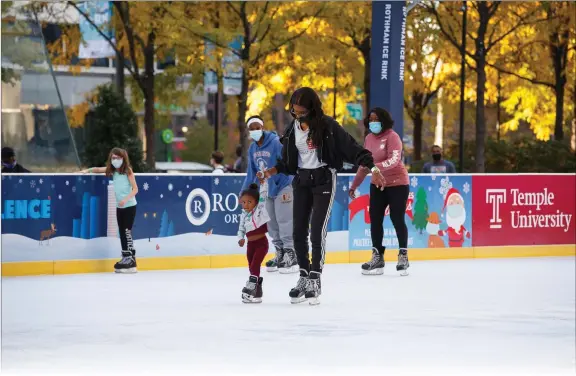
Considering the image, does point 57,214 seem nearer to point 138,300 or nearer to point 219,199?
point 219,199

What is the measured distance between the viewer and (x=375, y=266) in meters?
13.8

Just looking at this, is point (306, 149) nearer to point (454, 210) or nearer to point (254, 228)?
point (254, 228)

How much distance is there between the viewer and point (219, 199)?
15.4 m

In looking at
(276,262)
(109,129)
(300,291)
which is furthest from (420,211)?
(109,129)

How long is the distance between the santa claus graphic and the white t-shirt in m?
7.07

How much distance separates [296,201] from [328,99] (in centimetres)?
2785

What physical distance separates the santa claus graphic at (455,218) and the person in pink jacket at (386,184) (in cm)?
317

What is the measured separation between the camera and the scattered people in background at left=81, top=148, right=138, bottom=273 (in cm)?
1427

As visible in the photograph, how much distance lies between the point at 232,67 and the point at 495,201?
10.7 metres

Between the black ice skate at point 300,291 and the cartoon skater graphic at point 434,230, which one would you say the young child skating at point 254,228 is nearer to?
the black ice skate at point 300,291

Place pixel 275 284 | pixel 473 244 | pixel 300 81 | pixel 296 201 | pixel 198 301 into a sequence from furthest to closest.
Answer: pixel 300 81
pixel 473 244
pixel 275 284
pixel 198 301
pixel 296 201

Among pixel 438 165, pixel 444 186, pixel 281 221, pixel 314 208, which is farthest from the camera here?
pixel 438 165

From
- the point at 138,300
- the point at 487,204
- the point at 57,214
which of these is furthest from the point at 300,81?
the point at 138,300

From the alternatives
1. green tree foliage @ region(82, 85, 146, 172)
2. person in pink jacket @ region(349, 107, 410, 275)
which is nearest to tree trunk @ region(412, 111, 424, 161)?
green tree foliage @ region(82, 85, 146, 172)
